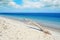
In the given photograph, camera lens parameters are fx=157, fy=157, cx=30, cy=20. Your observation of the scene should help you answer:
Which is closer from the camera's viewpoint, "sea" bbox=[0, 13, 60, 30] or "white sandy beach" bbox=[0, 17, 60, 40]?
"white sandy beach" bbox=[0, 17, 60, 40]

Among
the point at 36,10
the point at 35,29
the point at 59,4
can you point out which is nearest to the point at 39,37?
the point at 35,29

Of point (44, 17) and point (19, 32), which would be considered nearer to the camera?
point (19, 32)

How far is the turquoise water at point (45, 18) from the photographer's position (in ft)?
7.56

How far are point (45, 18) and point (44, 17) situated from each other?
0.8 inches

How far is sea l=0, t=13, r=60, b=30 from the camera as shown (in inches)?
90.7

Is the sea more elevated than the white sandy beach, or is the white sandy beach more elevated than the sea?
the sea

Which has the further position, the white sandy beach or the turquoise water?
the turquoise water

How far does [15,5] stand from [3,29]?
0.47 meters

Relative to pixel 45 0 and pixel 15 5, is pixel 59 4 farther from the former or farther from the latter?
pixel 15 5

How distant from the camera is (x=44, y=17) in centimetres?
233

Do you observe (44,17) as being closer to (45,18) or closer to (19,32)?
(45,18)

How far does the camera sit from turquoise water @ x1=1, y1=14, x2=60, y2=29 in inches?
90.7

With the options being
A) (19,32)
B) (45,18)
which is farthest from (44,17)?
(19,32)

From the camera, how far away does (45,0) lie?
7.69 feet
